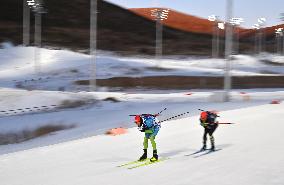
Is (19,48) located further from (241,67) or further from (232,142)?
(232,142)

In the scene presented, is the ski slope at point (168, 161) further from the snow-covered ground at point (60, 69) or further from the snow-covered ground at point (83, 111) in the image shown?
the snow-covered ground at point (60, 69)

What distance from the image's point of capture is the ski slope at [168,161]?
392 inches

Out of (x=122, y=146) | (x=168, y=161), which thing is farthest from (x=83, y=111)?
(x=168, y=161)

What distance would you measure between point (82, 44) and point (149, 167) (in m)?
105

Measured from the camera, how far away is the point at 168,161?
12.0 m

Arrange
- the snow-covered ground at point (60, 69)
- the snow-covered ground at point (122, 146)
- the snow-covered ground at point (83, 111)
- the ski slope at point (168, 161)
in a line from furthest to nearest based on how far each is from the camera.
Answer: the snow-covered ground at point (60, 69) < the snow-covered ground at point (83, 111) < the snow-covered ground at point (122, 146) < the ski slope at point (168, 161)

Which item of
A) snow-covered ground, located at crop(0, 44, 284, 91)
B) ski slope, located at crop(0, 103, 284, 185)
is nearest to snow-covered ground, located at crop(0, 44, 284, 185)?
ski slope, located at crop(0, 103, 284, 185)

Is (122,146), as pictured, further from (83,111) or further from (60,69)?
(60,69)

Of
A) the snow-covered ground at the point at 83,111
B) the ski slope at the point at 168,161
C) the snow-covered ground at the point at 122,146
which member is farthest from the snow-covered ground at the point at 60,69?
the ski slope at the point at 168,161

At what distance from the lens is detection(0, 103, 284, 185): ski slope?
392 inches

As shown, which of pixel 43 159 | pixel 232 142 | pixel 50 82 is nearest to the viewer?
pixel 43 159

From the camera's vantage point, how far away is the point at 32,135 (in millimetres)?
22359

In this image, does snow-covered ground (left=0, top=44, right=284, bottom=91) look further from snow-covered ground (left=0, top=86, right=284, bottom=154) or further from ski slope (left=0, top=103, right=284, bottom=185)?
ski slope (left=0, top=103, right=284, bottom=185)

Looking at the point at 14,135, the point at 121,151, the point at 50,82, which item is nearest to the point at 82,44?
the point at 50,82
